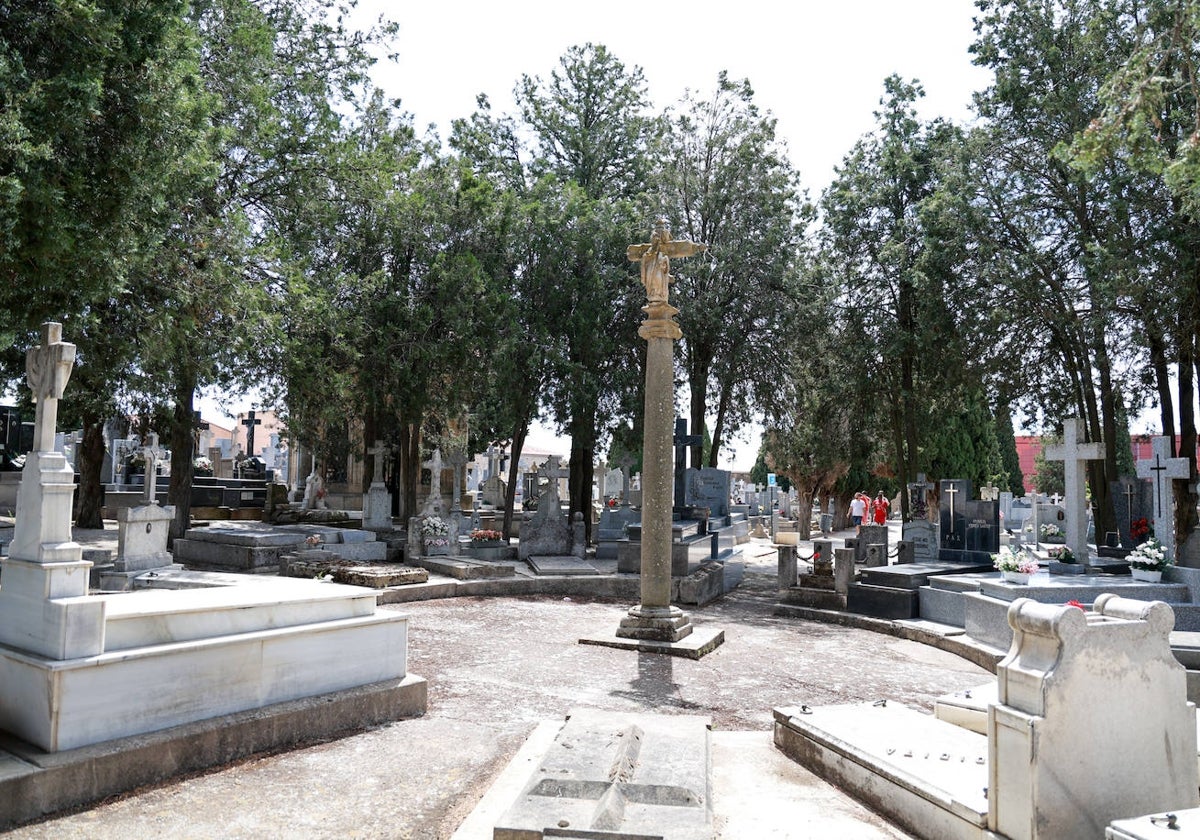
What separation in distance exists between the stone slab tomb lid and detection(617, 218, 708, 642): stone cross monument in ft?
13.8

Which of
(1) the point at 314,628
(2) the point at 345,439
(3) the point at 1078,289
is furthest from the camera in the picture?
(2) the point at 345,439

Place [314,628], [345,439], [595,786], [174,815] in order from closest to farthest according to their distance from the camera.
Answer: [595,786], [174,815], [314,628], [345,439]

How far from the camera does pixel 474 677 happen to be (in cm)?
780

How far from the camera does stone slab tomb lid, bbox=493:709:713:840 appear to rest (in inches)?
135

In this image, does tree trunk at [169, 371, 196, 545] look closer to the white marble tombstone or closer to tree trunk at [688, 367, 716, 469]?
tree trunk at [688, 367, 716, 469]

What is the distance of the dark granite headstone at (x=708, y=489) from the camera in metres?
20.2

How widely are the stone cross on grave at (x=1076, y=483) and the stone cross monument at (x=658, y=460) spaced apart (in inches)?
294

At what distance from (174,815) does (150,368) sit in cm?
1032

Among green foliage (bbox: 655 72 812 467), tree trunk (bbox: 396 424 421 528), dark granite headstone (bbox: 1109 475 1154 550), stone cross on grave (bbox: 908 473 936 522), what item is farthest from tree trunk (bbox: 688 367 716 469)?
dark granite headstone (bbox: 1109 475 1154 550)

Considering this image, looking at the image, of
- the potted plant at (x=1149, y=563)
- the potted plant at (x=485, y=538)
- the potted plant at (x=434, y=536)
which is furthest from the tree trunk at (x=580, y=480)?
the potted plant at (x=1149, y=563)

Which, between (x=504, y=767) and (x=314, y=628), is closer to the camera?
(x=504, y=767)

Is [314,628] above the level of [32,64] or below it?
below

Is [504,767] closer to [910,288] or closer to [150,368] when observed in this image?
[150,368]

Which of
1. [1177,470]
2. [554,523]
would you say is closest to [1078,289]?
[1177,470]
